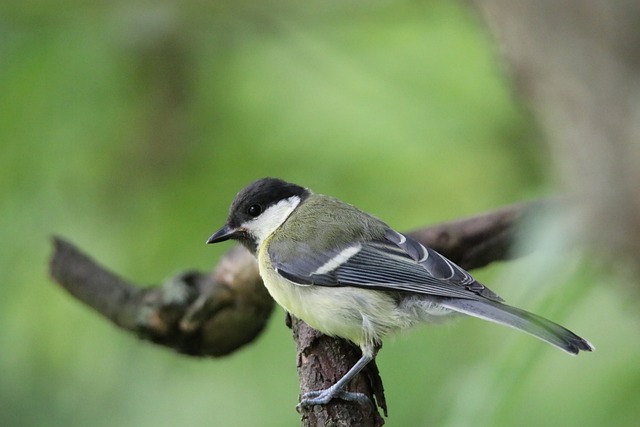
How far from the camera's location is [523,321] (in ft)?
4.23

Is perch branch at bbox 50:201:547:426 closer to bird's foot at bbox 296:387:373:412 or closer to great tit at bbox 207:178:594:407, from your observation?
great tit at bbox 207:178:594:407

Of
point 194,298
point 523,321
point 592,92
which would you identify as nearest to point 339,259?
point 194,298

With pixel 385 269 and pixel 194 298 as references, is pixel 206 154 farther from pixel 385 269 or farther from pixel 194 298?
pixel 385 269

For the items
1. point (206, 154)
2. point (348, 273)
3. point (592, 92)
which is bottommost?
point (348, 273)

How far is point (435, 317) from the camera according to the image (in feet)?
5.27

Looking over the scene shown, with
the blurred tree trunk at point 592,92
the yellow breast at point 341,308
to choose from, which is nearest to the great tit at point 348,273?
the yellow breast at point 341,308

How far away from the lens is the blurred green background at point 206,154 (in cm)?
219

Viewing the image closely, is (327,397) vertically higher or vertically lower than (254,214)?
lower

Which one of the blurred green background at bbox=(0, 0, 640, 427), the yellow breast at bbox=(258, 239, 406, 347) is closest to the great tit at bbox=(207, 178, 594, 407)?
the yellow breast at bbox=(258, 239, 406, 347)

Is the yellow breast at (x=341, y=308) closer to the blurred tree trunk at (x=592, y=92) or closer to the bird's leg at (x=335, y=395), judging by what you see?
the bird's leg at (x=335, y=395)

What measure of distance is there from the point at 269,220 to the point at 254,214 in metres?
0.04

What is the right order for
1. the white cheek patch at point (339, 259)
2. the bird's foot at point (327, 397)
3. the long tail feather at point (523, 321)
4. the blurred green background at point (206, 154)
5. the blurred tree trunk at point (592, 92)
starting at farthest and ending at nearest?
1. the blurred green background at point (206, 154)
2. the white cheek patch at point (339, 259)
3. the bird's foot at point (327, 397)
4. the long tail feather at point (523, 321)
5. the blurred tree trunk at point (592, 92)

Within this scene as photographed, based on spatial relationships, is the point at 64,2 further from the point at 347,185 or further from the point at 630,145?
the point at 630,145

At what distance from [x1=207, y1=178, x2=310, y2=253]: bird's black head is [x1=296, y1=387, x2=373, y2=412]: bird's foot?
0.58 m
